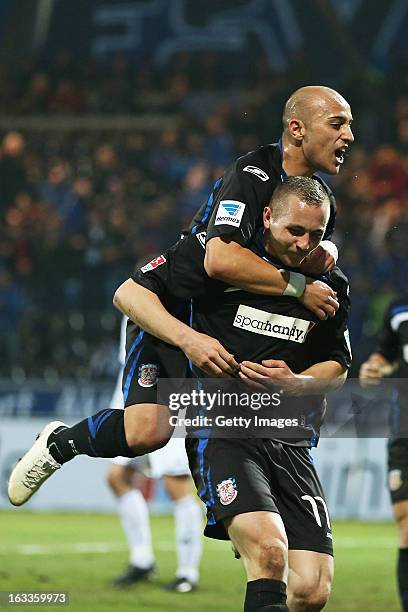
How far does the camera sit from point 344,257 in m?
14.3

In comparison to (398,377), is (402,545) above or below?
below

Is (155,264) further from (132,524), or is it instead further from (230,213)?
(132,524)

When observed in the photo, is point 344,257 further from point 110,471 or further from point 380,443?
point 110,471

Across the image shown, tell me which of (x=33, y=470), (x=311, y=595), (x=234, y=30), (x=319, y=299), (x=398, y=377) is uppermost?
(x=234, y=30)

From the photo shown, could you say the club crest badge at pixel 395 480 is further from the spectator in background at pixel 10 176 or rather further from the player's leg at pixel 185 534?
the spectator in background at pixel 10 176

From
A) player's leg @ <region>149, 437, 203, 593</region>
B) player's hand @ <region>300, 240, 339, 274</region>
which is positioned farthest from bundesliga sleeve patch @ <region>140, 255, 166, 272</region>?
player's leg @ <region>149, 437, 203, 593</region>

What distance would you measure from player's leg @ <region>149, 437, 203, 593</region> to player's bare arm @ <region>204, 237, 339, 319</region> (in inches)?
140

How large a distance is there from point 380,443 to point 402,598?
20.7ft

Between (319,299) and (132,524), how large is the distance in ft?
12.9

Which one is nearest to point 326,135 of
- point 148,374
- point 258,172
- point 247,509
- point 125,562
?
point 258,172

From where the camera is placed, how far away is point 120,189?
17.9 meters

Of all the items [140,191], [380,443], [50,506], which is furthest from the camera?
[140,191]

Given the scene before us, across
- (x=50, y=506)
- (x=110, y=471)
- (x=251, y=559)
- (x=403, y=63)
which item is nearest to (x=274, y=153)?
(x=251, y=559)

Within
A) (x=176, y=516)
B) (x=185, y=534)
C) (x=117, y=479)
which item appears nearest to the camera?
(x=185, y=534)
